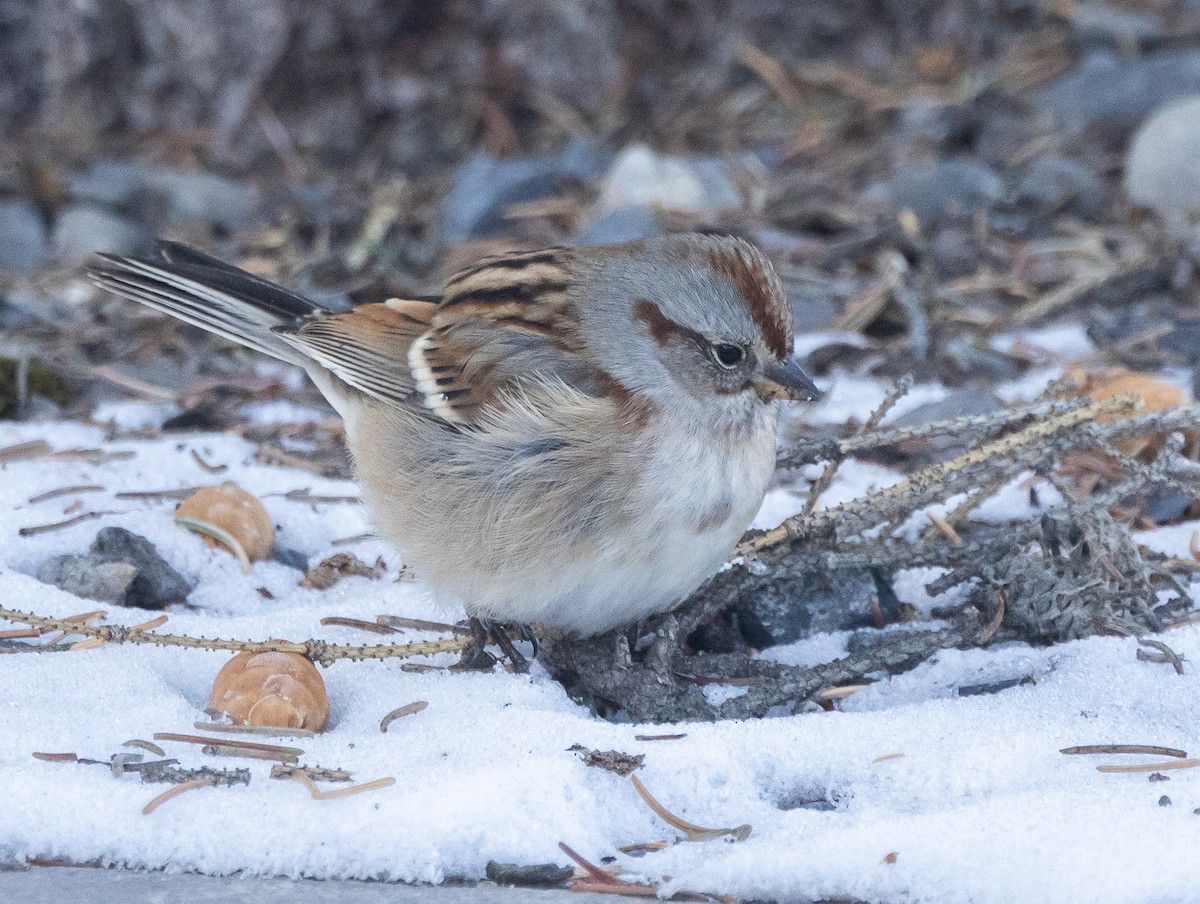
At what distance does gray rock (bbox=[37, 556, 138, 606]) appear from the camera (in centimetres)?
359

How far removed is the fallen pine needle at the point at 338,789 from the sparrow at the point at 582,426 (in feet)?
2.37

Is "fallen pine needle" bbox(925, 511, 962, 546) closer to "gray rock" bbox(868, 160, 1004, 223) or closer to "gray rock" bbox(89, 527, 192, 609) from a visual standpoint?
"gray rock" bbox(89, 527, 192, 609)

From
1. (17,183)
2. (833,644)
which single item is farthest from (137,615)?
(17,183)

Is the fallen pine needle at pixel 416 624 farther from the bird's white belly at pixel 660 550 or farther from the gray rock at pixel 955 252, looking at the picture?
the gray rock at pixel 955 252

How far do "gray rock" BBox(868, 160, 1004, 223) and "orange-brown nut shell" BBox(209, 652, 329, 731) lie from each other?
4.28 meters

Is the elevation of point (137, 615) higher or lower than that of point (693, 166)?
lower

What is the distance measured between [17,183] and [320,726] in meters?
4.82

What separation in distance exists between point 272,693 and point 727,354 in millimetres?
1337

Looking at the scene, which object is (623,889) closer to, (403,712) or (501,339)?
(403,712)

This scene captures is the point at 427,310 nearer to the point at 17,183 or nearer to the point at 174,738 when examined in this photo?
the point at 174,738

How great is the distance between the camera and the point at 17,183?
22.5 feet

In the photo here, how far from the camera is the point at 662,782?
8.98 ft

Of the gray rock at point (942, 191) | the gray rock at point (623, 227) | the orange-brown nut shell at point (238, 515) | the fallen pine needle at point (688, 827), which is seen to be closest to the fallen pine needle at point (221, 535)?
the orange-brown nut shell at point (238, 515)

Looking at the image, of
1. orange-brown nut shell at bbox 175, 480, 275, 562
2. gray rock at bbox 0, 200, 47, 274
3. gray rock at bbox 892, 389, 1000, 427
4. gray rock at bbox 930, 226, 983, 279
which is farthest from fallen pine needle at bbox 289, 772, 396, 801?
gray rock at bbox 0, 200, 47, 274
